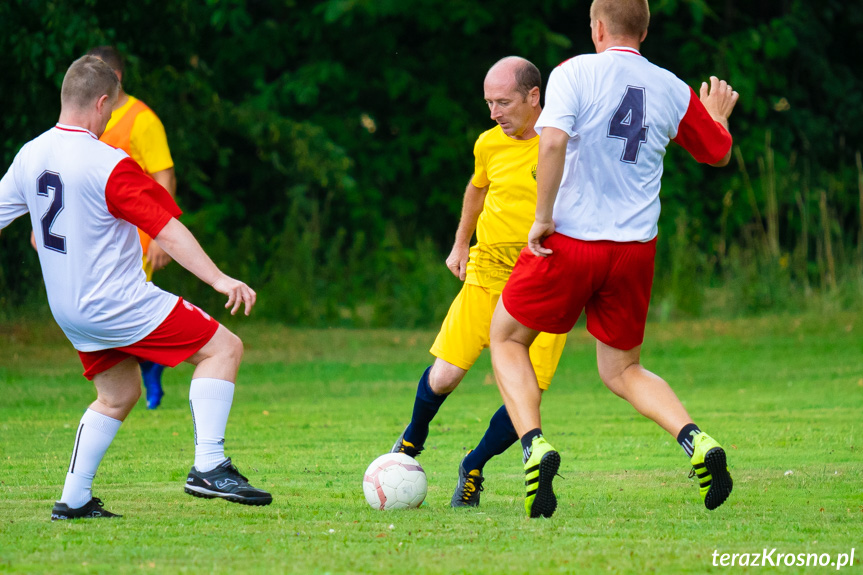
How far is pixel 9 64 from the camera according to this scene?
→ 13523mm

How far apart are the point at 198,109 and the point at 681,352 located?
8.30 meters

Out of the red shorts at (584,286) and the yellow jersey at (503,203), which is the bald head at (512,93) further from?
the red shorts at (584,286)

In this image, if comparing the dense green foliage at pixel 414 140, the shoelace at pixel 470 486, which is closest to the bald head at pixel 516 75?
the shoelace at pixel 470 486

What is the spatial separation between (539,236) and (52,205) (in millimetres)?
2007

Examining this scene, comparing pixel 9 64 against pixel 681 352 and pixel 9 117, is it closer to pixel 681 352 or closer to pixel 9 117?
pixel 9 117

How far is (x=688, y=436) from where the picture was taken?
4590 mm

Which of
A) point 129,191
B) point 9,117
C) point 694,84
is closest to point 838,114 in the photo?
point 694,84

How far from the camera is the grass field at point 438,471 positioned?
3893mm

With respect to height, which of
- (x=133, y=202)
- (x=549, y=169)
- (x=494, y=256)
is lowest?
(x=494, y=256)

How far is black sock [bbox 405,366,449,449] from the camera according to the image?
553 cm

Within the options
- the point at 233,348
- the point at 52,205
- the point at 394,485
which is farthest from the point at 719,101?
the point at 52,205

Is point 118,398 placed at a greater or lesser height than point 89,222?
lesser

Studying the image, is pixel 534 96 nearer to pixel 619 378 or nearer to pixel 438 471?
pixel 619 378

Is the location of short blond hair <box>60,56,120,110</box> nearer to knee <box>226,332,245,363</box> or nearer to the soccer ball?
knee <box>226,332,245,363</box>
